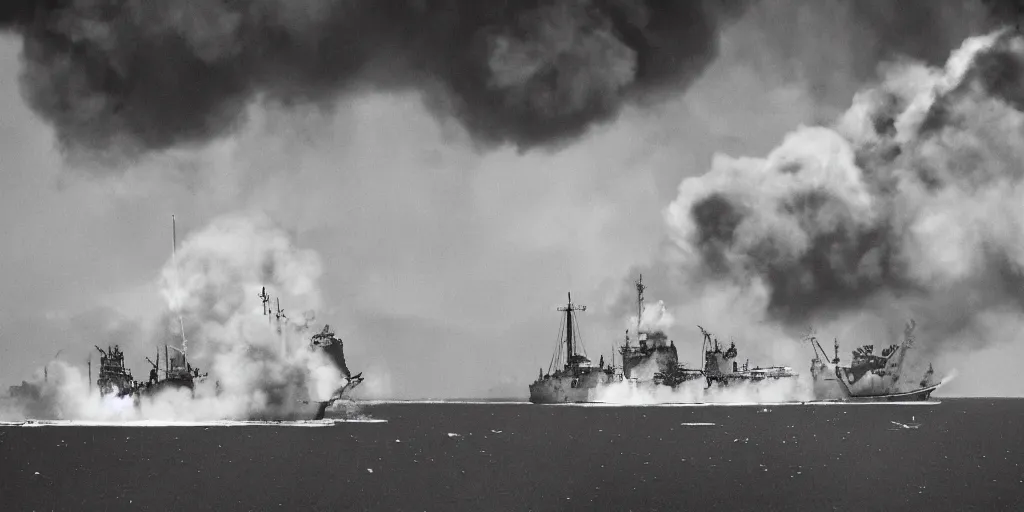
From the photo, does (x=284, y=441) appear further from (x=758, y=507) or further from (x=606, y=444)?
(x=758, y=507)

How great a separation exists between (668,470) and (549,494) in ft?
77.8

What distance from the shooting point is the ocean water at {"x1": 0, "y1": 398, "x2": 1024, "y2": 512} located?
77.4 meters

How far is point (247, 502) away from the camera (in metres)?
78.2

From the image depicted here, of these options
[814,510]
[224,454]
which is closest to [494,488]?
[814,510]

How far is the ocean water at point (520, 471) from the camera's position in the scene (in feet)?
254

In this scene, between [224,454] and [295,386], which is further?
[295,386]

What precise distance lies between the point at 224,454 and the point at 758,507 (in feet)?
239

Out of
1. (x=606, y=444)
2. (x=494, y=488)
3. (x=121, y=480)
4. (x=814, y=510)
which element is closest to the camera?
(x=814, y=510)

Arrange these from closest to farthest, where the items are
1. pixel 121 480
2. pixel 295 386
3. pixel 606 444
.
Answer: pixel 121 480 < pixel 606 444 < pixel 295 386

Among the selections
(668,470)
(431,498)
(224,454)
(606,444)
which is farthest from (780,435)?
(431,498)

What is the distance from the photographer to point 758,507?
73.4 meters

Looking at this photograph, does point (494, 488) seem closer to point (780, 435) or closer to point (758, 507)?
point (758, 507)

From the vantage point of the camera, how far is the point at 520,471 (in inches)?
4048

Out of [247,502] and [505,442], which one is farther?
[505,442]
